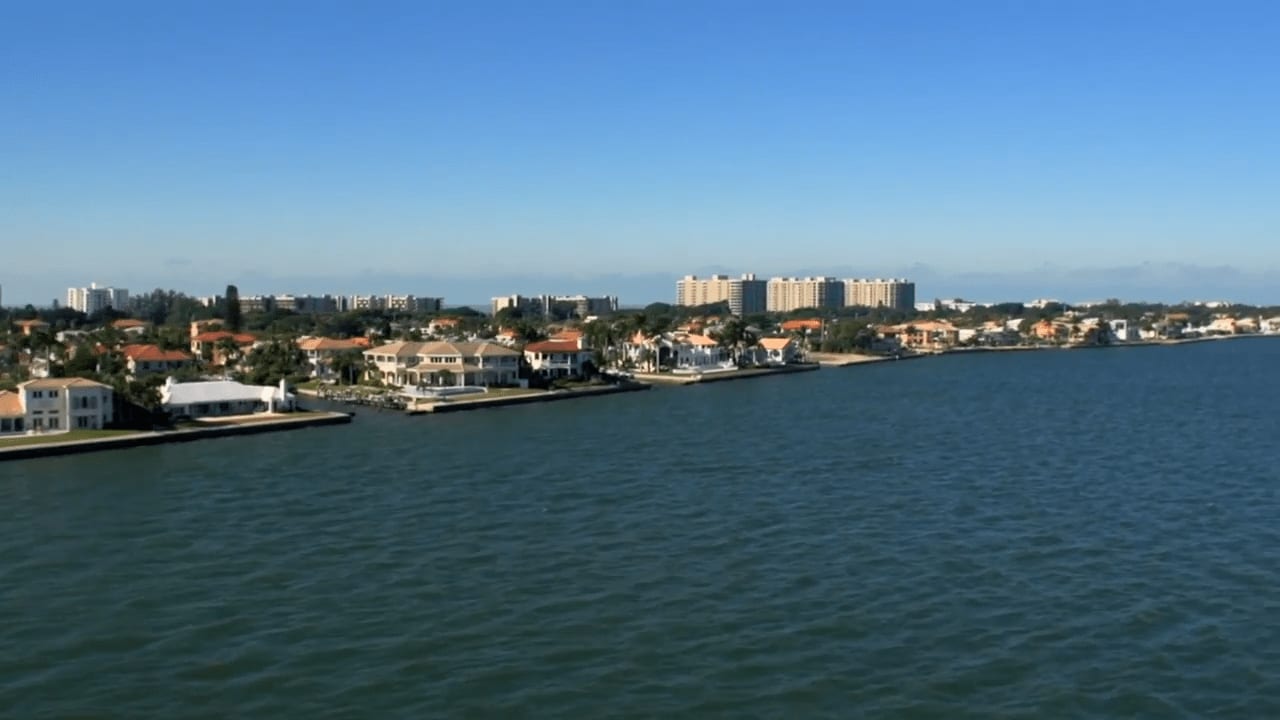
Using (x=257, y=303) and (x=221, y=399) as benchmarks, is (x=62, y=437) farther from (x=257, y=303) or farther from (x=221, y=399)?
(x=257, y=303)

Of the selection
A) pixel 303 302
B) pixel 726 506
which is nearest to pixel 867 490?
pixel 726 506

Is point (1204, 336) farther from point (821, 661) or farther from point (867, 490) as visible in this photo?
point (821, 661)

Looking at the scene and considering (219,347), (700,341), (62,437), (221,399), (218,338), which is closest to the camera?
(62,437)

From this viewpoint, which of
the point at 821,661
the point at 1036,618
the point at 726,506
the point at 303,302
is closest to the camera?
the point at 821,661

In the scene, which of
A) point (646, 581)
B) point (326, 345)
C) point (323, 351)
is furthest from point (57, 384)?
point (326, 345)

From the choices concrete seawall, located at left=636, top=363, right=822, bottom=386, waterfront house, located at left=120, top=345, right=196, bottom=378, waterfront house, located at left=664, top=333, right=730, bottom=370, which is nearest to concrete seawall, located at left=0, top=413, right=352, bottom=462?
waterfront house, located at left=120, top=345, right=196, bottom=378

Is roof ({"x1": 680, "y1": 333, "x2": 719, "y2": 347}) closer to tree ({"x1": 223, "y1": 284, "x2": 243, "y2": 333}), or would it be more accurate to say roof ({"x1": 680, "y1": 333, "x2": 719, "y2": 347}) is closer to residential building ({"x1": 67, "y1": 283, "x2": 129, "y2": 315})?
tree ({"x1": 223, "y1": 284, "x2": 243, "y2": 333})
